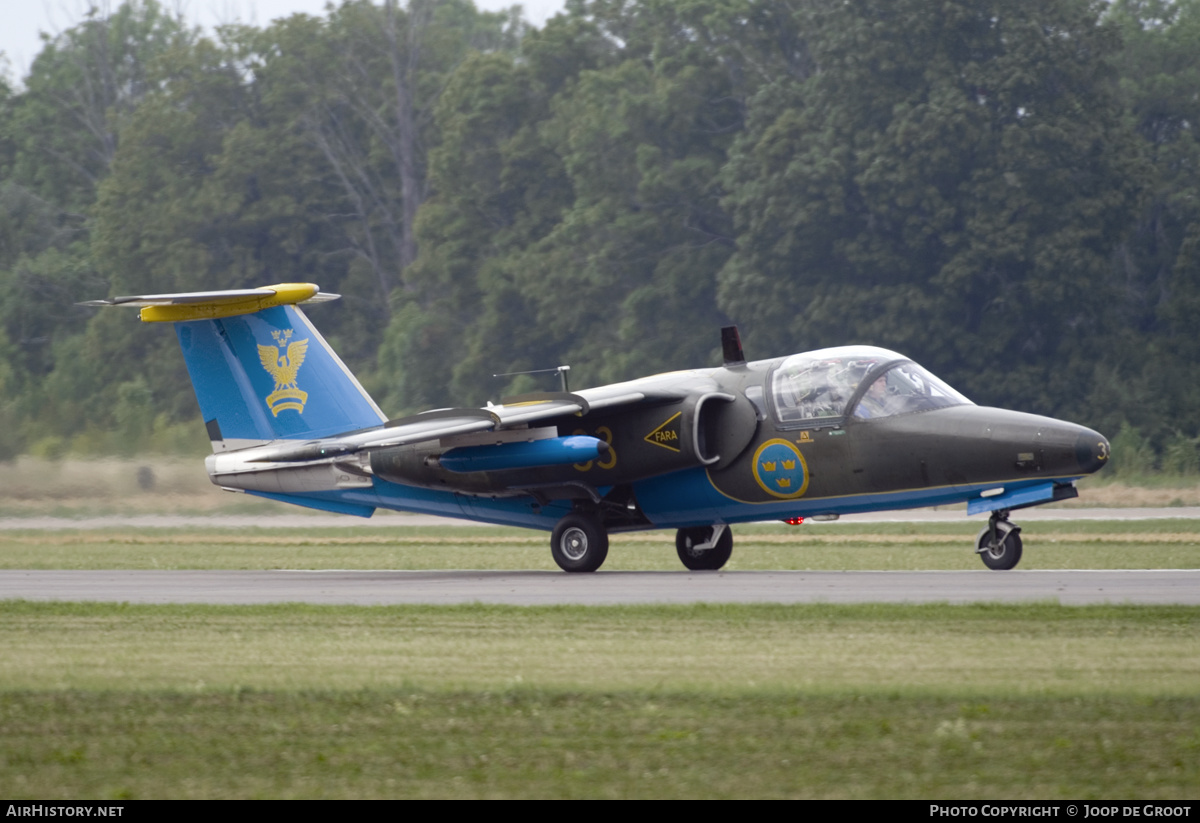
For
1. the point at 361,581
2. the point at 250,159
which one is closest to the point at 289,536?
the point at 361,581

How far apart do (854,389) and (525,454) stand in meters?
4.05

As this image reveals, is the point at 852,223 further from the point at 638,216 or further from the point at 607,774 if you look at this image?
the point at 607,774

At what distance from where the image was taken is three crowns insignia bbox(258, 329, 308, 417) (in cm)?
2091

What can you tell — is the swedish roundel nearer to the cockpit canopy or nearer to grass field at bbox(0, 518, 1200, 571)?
the cockpit canopy

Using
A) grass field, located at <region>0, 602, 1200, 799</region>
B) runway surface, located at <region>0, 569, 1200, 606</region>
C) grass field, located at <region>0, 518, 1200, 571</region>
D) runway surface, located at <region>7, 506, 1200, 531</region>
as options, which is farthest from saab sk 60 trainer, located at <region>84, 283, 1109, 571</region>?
runway surface, located at <region>7, 506, 1200, 531</region>

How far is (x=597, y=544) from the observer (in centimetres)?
1964

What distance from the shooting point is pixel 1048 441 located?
1716 cm

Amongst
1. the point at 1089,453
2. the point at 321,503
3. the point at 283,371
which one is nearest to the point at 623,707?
the point at 1089,453

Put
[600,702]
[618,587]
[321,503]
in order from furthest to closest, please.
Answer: [321,503] → [618,587] → [600,702]

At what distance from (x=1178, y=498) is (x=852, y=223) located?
56.8ft

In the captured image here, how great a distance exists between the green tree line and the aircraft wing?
12.6m

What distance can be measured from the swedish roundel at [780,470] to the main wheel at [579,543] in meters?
2.19

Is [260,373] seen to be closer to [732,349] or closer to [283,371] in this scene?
[283,371]

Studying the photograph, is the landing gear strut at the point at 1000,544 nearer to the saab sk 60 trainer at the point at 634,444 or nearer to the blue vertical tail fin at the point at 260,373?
the saab sk 60 trainer at the point at 634,444
